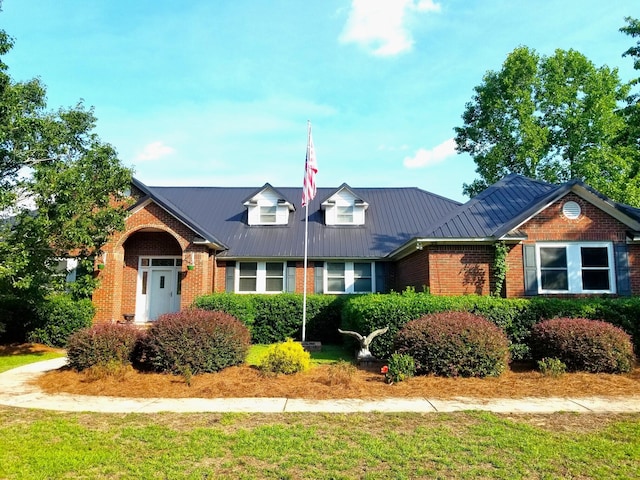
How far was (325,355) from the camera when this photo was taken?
13250mm

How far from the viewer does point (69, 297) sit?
15.4 meters

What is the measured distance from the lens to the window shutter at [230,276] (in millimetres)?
18953

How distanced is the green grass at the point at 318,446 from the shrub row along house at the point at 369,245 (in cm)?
762

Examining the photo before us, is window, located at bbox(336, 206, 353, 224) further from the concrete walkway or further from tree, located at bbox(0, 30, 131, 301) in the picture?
the concrete walkway

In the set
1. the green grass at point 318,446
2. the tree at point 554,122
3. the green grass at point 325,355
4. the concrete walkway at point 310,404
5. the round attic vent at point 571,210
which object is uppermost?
the tree at point 554,122

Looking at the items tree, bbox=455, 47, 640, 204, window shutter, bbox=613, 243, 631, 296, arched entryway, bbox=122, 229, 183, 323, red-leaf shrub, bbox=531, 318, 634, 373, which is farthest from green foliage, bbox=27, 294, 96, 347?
tree, bbox=455, 47, 640, 204

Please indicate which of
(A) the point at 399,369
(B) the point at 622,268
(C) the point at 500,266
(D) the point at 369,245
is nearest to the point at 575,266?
(B) the point at 622,268

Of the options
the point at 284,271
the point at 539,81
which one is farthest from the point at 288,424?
the point at 539,81

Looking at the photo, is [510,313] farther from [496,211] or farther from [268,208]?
[268,208]

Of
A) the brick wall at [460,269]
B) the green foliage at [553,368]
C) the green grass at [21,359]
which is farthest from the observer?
the brick wall at [460,269]

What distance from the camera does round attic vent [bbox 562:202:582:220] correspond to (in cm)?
1392

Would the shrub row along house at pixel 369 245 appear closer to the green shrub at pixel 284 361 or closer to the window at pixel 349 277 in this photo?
the window at pixel 349 277

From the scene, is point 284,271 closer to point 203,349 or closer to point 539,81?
point 203,349

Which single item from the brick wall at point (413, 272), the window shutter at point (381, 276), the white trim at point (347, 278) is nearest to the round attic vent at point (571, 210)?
the brick wall at point (413, 272)
